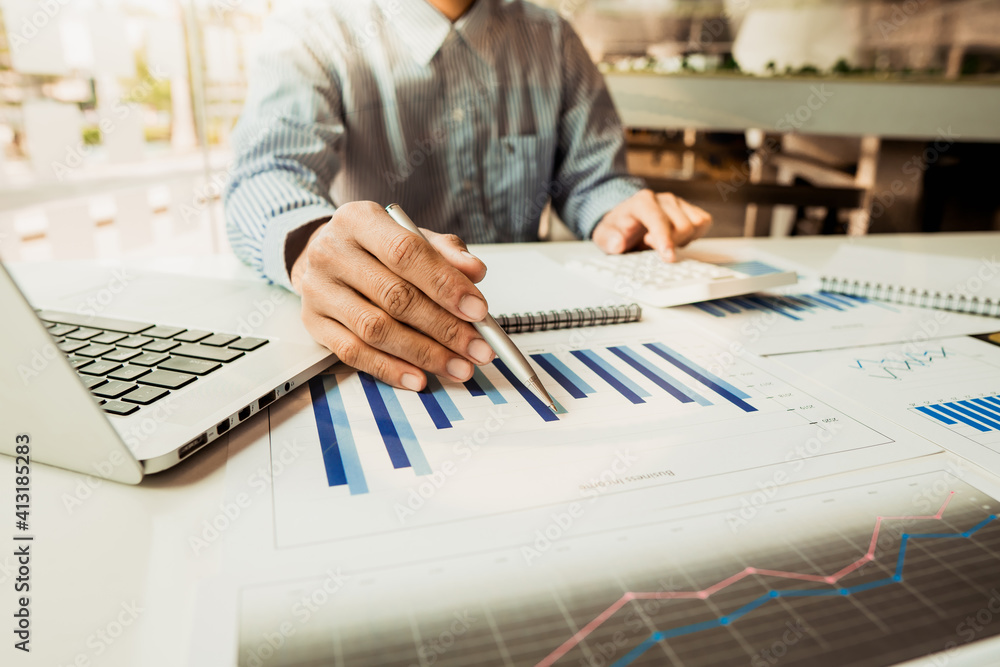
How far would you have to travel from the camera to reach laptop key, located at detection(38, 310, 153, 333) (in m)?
0.46

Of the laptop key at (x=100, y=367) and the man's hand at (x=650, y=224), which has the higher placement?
the man's hand at (x=650, y=224)

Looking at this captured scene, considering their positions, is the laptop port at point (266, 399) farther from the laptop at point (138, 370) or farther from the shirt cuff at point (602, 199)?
the shirt cuff at point (602, 199)

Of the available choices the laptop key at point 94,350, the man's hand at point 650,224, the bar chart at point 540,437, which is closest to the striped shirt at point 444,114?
the man's hand at point 650,224

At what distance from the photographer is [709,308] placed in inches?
24.2

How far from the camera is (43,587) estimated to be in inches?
10.1

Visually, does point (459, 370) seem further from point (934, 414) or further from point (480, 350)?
point (934, 414)

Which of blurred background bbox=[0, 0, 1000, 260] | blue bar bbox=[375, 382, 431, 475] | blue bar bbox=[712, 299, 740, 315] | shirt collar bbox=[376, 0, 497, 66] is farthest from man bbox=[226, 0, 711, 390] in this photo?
blurred background bbox=[0, 0, 1000, 260]

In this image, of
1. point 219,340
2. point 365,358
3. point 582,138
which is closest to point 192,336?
point 219,340

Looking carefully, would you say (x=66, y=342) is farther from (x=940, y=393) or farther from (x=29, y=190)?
(x=29, y=190)

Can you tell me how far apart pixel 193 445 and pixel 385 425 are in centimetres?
11

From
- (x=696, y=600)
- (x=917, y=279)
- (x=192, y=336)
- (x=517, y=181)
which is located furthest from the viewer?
(x=517, y=181)

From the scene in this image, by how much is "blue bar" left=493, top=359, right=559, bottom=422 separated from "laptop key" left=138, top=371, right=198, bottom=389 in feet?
0.70

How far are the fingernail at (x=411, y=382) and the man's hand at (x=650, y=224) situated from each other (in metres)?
0.43

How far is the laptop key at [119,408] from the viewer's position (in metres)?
0.34
